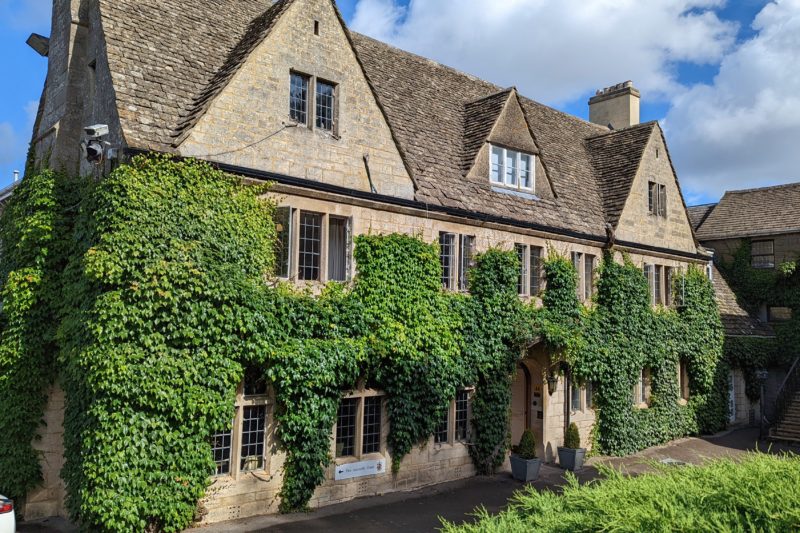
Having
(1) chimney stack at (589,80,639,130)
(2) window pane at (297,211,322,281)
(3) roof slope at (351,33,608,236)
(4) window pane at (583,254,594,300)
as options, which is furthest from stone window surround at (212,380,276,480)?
(1) chimney stack at (589,80,639,130)

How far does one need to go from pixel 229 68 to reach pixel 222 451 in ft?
27.6

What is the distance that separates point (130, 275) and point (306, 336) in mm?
3828

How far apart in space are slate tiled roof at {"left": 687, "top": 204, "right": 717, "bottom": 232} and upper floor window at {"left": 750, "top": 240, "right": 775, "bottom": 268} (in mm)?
3875

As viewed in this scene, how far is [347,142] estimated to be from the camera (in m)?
15.3

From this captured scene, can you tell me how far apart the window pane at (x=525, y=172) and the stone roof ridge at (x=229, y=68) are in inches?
366

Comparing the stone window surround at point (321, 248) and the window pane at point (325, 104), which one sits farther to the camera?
the window pane at point (325, 104)

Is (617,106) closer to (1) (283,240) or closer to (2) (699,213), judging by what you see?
(2) (699,213)

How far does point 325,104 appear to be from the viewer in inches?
600

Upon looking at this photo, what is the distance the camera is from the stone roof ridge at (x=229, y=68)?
1310cm

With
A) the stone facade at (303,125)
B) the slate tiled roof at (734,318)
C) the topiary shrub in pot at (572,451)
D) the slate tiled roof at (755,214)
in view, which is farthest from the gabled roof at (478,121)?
the slate tiled roof at (755,214)

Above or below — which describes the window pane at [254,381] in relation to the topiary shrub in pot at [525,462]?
above

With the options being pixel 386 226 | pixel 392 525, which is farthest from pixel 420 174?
pixel 392 525

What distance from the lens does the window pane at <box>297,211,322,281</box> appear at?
14297 mm

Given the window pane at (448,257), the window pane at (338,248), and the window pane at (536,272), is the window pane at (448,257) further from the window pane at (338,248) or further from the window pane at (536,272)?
the window pane at (536,272)
